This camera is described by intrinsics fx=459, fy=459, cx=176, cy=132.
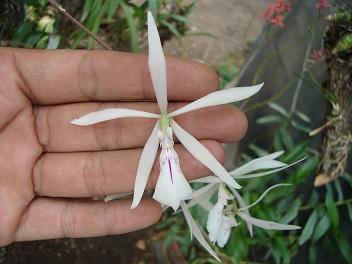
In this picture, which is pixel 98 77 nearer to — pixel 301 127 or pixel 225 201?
pixel 225 201

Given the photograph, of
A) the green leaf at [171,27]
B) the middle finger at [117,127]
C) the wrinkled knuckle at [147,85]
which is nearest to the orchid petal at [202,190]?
the middle finger at [117,127]

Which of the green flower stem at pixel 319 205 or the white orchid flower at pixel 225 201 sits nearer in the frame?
the white orchid flower at pixel 225 201

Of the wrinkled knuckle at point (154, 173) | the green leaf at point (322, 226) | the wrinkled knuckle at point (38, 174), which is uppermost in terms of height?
the wrinkled knuckle at point (154, 173)

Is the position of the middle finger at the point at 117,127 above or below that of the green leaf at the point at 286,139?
above

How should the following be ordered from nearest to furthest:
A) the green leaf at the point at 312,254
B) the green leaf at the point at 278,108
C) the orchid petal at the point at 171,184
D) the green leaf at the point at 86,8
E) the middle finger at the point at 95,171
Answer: the orchid petal at the point at 171,184
the middle finger at the point at 95,171
the green leaf at the point at 86,8
the green leaf at the point at 312,254
the green leaf at the point at 278,108

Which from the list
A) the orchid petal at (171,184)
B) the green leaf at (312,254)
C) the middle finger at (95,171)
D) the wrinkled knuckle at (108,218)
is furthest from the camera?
the green leaf at (312,254)

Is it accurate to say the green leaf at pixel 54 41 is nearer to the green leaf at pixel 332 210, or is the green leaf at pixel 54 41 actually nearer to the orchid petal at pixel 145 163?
the orchid petal at pixel 145 163

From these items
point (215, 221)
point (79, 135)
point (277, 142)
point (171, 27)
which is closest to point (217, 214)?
point (215, 221)

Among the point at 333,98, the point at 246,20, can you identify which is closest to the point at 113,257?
the point at 333,98
